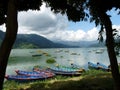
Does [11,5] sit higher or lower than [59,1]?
lower

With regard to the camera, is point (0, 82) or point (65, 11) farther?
point (65, 11)

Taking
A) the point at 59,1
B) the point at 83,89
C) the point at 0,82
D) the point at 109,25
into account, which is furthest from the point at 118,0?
the point at 0,82

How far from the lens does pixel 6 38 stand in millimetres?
11711

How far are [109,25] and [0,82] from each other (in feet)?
20.9

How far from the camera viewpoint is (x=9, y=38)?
11703 mm

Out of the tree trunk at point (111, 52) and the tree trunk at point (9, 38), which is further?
the tree trunk at point (111, 52)

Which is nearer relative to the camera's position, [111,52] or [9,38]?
[9,38]

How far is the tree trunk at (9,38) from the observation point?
452 inches

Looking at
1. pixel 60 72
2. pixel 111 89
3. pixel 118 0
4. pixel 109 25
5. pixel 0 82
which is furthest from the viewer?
pixel 60 72

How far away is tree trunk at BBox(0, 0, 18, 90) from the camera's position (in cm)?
1148

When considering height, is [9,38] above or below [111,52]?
above

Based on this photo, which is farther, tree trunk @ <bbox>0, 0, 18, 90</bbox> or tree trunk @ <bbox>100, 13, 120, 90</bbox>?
tree trunk @ <bbox>100, 13, 120, 90</bbox>

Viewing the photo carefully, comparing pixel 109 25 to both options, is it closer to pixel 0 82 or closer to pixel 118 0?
pixel 118 0

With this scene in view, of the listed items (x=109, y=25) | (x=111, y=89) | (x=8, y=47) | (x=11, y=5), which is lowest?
(x=111, y=89)
